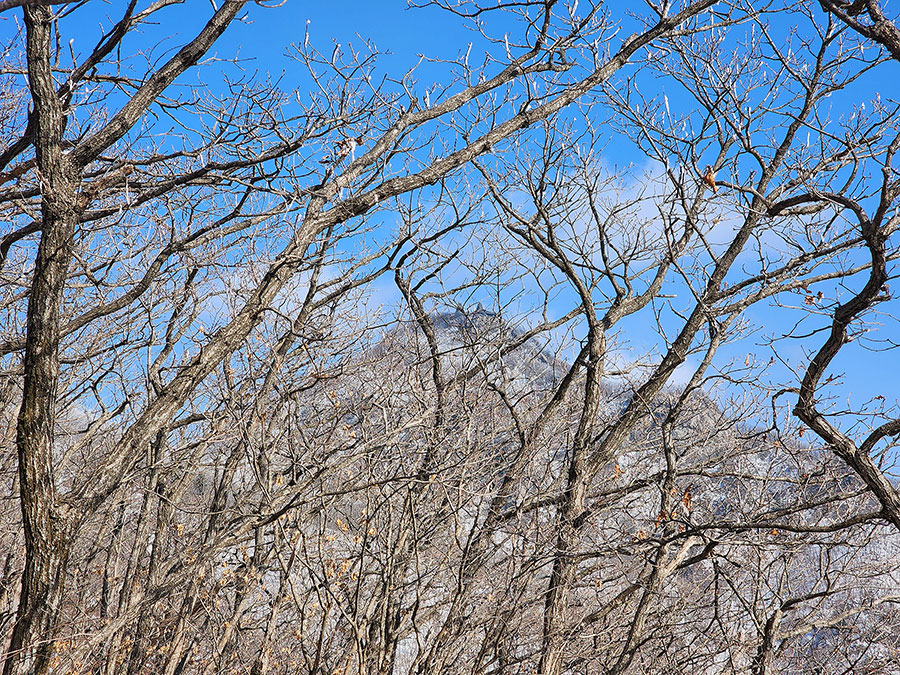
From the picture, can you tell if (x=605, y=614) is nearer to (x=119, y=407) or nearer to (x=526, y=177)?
(x=526, y=177)

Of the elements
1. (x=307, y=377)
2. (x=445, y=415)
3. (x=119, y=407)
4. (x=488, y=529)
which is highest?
(x=119, y=407)

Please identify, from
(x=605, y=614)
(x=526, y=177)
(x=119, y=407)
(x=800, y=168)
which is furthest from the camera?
Result: (x=119, y=407)

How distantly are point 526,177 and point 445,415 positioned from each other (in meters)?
3.08

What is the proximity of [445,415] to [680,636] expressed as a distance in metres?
3.44

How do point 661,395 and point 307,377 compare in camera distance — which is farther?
point 661,395

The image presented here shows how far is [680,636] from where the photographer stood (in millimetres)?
7469

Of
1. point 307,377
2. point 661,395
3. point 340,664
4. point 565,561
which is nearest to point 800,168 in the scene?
point 661,395

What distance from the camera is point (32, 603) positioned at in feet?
15.1

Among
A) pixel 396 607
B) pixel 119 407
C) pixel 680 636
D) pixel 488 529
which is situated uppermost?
pixel 119 407

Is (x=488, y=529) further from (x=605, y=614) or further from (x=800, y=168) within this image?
(x=800, y=168)

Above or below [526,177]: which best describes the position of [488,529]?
below

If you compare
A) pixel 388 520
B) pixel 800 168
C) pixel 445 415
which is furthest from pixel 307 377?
pixel 800 168

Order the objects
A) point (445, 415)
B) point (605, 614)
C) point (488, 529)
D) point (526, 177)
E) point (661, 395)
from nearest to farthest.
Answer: point (488, 529) → point (605, 614) → point (445, 415) → point (526, 177) → point (661, 395)

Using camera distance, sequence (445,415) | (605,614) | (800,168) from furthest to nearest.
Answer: (800,168) → (445,415) → (605,614)
